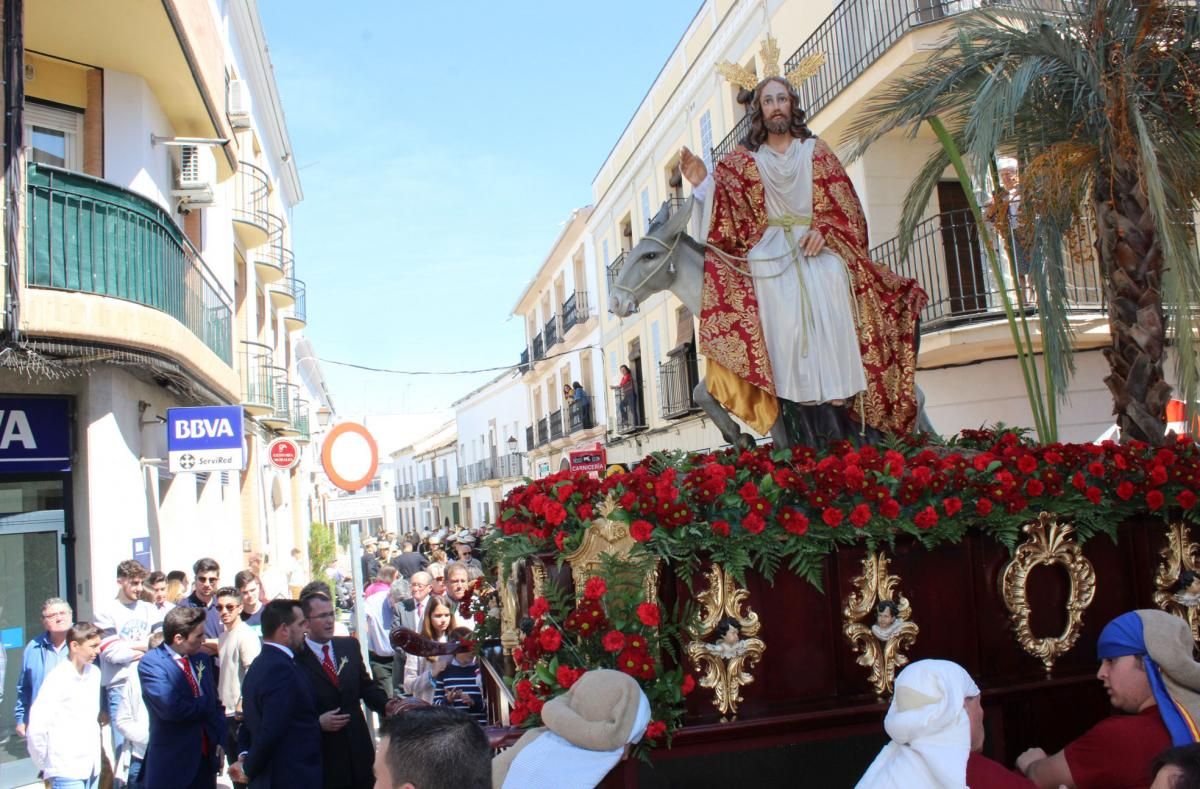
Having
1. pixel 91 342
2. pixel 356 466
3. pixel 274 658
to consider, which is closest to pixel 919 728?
pixel 274 658

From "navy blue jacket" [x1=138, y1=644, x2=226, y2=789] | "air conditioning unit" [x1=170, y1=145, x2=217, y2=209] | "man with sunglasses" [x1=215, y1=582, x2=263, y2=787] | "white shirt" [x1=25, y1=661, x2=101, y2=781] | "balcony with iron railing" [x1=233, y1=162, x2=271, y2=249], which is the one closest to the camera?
"navy blue jacket" [x1=138, y1=644, x2=226, y2=789]

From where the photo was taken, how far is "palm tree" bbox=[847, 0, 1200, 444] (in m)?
7.27

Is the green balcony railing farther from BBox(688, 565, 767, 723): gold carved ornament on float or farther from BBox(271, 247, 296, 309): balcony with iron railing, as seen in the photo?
BBox(271, 247, 296, 309): balcony with iron railing

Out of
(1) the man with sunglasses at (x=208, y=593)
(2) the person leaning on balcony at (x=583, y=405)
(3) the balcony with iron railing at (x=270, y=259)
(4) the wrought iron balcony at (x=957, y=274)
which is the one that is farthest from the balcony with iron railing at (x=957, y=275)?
(2) the person leaning on balcony at (x=583, y=405)

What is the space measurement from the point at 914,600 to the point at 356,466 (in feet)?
17.5

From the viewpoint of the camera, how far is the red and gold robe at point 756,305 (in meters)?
4.94

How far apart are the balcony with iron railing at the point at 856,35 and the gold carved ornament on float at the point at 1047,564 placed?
9020 millimetres

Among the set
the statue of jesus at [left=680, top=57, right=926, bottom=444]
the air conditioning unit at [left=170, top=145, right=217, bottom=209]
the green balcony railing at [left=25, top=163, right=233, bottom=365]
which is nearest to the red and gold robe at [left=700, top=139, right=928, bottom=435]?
the statue of jesus at [left=680, top=57, right=926, bottom=444]

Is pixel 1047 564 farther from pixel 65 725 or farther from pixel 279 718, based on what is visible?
pixel 65 725

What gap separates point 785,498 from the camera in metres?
4.03

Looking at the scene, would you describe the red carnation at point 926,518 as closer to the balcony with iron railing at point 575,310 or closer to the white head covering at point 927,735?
the white head covering at point 927,735

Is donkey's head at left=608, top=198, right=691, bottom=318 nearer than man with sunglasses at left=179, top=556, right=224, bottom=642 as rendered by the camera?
Yes

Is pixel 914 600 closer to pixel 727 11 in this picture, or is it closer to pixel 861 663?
pixel 861 663

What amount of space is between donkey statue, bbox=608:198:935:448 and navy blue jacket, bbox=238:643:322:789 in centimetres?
227
